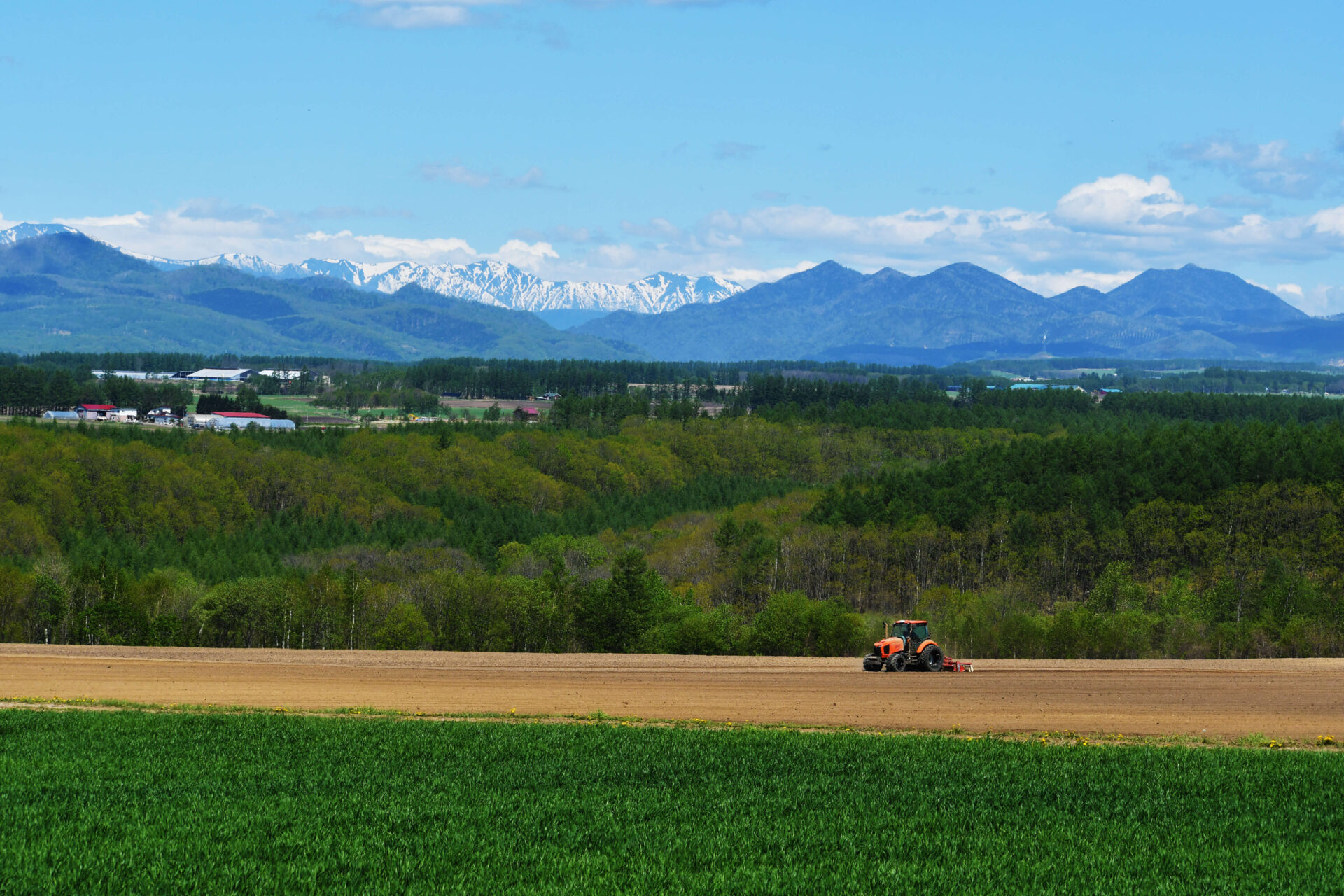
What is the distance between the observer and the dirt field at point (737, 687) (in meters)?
38.6

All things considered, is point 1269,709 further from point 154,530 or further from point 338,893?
point 154,530

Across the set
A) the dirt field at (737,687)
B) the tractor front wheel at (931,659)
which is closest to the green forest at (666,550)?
the dirt field at (737,687)

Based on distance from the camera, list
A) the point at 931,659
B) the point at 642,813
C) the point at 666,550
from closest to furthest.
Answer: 1. the point at 642,813
2. the point at 931,659
3. the point at 666,550

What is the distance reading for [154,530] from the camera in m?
128

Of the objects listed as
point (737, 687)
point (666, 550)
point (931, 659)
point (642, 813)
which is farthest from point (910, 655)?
point (666, 550)

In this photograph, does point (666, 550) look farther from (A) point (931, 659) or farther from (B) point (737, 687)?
(B) point (737, 687)

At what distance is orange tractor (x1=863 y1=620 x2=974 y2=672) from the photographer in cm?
4906

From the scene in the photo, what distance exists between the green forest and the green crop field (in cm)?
4197

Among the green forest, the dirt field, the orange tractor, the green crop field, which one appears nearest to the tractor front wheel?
the orange tractor

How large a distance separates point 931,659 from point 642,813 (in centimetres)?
2897

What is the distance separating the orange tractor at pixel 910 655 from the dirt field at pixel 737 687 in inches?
31.6

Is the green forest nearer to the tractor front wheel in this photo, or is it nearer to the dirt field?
the dirt field

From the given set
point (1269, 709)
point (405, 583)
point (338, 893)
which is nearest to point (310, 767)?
point (338, 893)

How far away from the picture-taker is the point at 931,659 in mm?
49781
